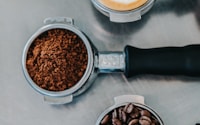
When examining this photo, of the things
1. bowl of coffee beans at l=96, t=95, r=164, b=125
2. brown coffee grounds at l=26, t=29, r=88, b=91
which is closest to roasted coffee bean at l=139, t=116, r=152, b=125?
bowl of coffee beans at l=96, t=95, r=164, b=125

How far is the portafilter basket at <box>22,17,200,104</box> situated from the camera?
72 cm

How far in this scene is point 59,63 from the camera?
28.4 inches

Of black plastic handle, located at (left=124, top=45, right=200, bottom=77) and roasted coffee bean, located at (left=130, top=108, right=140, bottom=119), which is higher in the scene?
black plastic handle, located at (left=124, top=45, right=200, bottom=77)

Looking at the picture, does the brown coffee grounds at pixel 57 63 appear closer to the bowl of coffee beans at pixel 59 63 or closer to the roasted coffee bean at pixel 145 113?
the bowl of coffee beans at pixel 59 63

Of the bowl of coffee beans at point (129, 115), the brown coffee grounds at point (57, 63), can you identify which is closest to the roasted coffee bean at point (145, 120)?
the bowl of coffee beans at point (129, 115)

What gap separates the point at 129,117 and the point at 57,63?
0.13 m

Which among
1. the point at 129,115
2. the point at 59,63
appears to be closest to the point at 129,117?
the point at 129,115

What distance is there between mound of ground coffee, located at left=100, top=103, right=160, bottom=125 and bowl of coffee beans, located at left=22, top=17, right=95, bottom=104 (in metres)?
0.06

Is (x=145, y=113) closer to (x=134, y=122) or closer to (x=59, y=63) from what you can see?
(x=134, y=122)

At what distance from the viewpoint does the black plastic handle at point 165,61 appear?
28.4 inches

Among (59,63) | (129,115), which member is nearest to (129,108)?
(129,115)

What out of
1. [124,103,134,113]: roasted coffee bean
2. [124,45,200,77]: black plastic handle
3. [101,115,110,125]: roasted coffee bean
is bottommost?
[101,115,110,125]: roasted coffee bean

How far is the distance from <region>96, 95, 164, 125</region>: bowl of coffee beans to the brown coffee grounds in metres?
0.07

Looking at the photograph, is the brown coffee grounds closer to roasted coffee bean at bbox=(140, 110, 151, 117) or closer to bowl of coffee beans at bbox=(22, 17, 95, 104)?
bowl of coffee beans at bbox=(22, 17, 95, 104)
